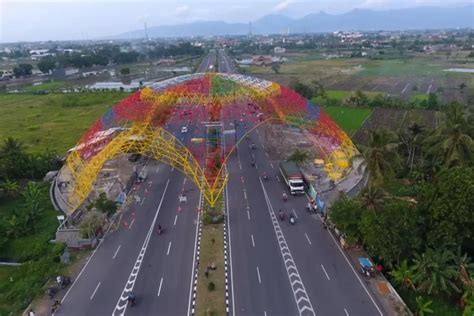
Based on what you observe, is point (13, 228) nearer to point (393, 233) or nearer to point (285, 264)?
point (285, 264)

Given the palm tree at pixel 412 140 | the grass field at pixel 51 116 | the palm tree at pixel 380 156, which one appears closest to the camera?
the palm tree at pixel 380 156

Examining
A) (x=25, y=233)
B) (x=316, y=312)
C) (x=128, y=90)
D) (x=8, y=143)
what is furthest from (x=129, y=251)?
(x=128, y=90)

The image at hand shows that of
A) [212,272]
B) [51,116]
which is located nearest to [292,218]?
[212,272]

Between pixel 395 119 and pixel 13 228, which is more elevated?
pixel 13 228

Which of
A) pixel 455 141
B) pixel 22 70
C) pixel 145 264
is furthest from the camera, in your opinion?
pixel 22 70

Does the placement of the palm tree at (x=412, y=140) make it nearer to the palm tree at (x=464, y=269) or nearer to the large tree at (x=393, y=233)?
the large tree at (x=393, y=233)

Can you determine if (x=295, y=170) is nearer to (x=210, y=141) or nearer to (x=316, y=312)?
(x=210, y=141)

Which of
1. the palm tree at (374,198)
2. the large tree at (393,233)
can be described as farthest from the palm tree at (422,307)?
the palm tree at (374,198)
